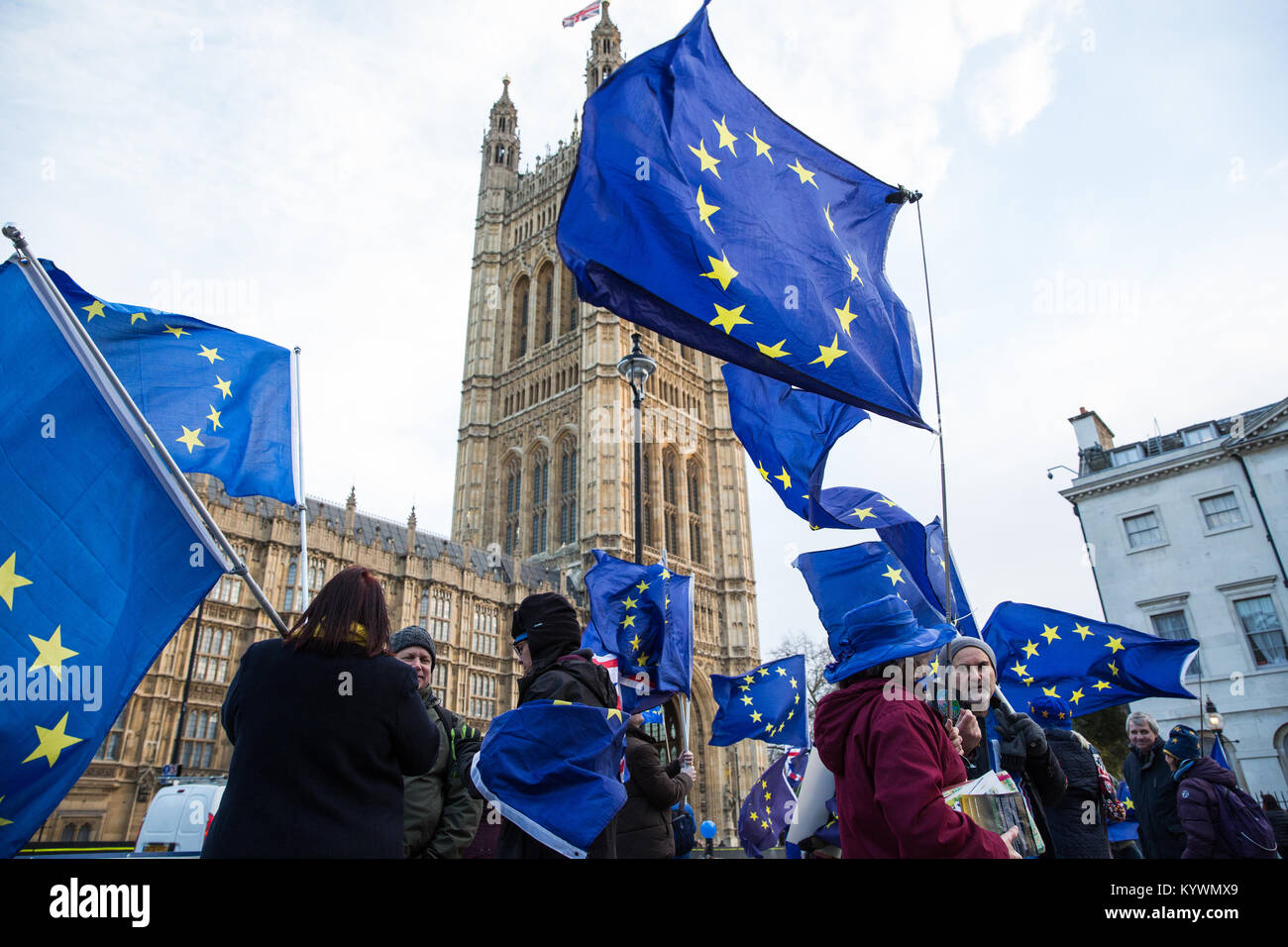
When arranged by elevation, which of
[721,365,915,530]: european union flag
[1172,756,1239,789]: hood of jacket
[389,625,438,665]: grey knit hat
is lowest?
[1172,756,1239,789]: hood of jacket

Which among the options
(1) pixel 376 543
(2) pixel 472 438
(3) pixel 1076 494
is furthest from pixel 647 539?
(3) pixel 1076 494

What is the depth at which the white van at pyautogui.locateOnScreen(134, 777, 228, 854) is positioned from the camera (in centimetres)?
1128

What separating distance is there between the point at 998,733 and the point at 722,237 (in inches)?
120

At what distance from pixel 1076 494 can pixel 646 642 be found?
20.9 meters

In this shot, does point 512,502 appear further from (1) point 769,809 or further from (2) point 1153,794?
(2) point 1153,794

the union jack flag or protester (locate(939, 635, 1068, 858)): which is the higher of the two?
the union jack flag

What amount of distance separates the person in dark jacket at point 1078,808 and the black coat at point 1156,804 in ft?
5.38

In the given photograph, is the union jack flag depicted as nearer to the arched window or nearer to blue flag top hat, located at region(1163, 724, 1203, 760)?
the arched window

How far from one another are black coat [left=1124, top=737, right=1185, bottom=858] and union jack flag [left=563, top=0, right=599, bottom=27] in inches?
2206

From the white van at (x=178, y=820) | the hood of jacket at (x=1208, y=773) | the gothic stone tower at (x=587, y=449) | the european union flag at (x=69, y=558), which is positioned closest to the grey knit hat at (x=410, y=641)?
the european union flag at (x=69, y=558)

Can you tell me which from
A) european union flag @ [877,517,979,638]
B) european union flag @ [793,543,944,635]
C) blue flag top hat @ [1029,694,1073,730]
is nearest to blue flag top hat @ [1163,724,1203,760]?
blue flag top hat @ [1029,694,1073,730]

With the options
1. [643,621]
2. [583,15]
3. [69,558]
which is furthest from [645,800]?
[583,15]

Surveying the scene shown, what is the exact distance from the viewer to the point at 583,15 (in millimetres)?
51875
